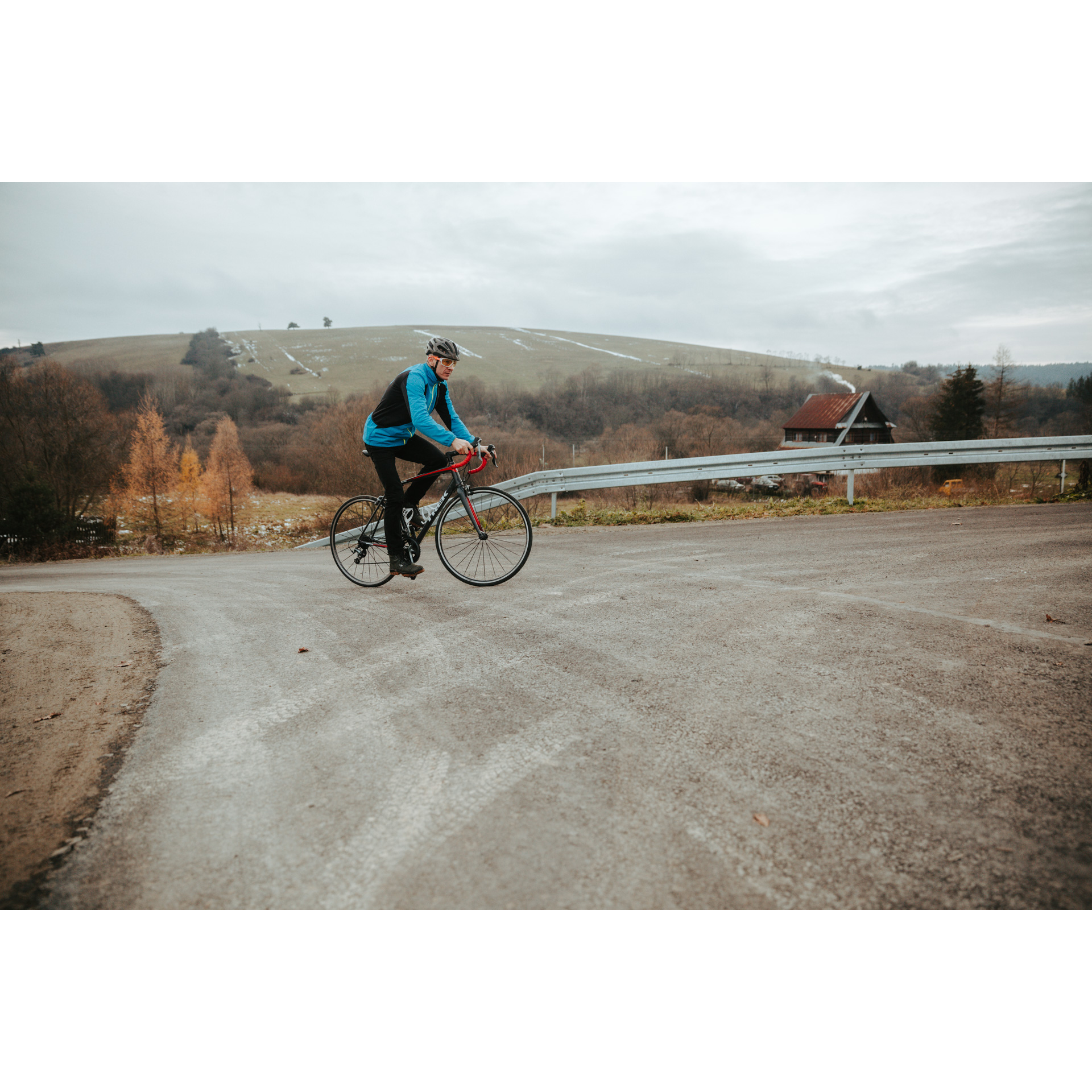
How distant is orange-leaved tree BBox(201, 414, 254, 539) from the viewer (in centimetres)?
4434

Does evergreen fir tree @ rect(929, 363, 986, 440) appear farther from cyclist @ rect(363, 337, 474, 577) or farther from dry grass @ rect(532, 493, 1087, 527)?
cyclist @ rect(363, 337, 474, 577)

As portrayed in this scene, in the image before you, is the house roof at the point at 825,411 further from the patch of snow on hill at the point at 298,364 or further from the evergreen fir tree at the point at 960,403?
the patch of snow on hill at the point at 298,364

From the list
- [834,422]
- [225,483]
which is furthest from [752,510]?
[834,422]

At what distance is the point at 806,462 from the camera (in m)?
12.4

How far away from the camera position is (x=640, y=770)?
2.71 m

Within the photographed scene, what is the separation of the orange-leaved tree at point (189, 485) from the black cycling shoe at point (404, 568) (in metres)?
45.1

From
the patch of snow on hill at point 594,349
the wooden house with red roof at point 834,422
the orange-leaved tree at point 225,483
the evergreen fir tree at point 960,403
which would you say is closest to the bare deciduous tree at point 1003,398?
the evergreen fir tree at point 960,403

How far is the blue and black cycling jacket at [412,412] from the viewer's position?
5.95 metres

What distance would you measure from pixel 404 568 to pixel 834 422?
52.5 meters

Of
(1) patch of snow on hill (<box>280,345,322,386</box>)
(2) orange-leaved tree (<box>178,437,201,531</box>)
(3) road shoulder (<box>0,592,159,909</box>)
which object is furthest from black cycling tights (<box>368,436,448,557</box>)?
(1) patch of snow on hill (<box>280,345,322,386</box>)

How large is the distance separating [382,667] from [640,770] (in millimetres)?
1992

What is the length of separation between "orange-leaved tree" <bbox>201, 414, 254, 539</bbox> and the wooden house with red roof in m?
40.9

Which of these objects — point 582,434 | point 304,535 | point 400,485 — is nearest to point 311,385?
point 582,434

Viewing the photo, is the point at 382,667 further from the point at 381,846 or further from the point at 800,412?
the point at 800,412
